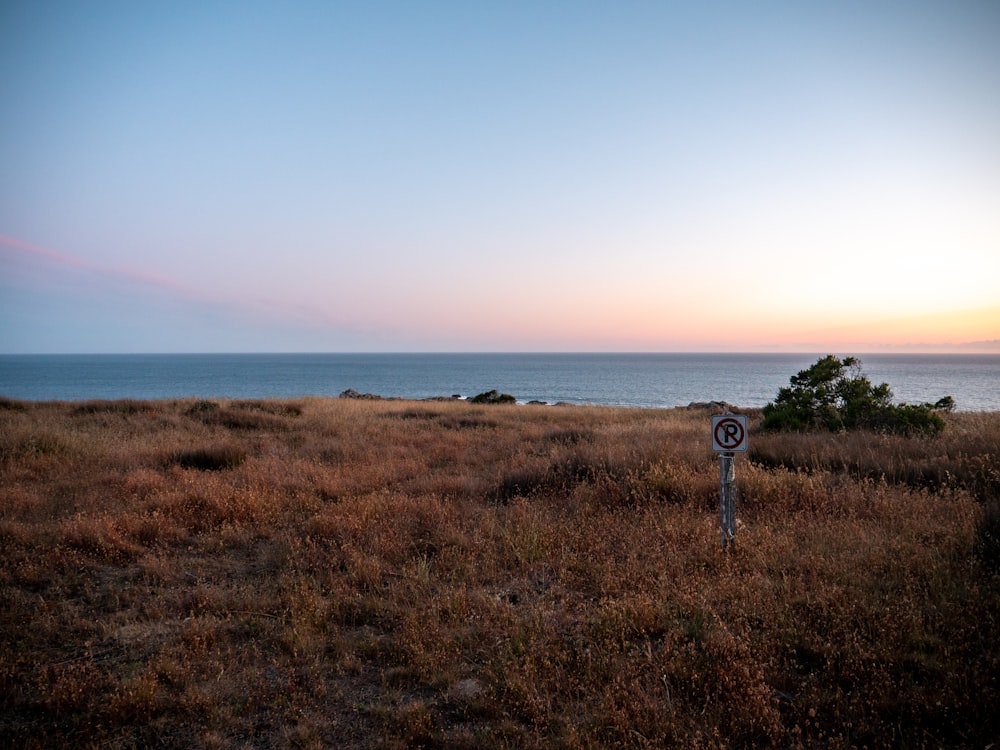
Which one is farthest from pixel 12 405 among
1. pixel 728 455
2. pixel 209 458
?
pixel 728 455

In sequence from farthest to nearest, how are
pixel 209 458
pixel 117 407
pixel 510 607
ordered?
pixel 117 407 → pixel 209 458 → pixel 510 607

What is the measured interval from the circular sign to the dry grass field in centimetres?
110

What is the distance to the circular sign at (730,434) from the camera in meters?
6.70

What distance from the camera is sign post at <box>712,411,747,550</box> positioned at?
6668 millimetres

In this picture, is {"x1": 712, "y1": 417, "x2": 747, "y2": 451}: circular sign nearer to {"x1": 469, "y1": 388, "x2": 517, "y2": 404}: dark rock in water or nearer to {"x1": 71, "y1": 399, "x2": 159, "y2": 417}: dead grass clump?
{"x1": 71, "y1": 399, "x2": 159, "y2": 417}: dead grass clump

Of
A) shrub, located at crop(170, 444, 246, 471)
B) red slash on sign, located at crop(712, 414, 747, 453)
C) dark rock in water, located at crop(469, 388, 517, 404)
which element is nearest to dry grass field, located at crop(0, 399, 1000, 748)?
red slash on sign, located at crop(712, 414, 747, 453)

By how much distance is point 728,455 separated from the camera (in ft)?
22.3

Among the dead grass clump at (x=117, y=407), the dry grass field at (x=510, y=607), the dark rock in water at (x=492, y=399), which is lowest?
the dark rock in water at (x=492, y=399)

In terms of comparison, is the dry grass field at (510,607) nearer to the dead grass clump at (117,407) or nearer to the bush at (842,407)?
the bush at (842,407)

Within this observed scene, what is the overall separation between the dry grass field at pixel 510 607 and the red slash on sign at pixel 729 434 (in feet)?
3.60

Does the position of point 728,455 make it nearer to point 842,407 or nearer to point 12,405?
point 842,407

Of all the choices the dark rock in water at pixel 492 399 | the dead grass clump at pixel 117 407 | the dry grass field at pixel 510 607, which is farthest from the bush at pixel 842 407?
the dark rock in water at pixel 492 399

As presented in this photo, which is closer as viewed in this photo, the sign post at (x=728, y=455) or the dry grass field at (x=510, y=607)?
the dry grass field at (x=510, y=607)

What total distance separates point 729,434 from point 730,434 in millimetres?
12
